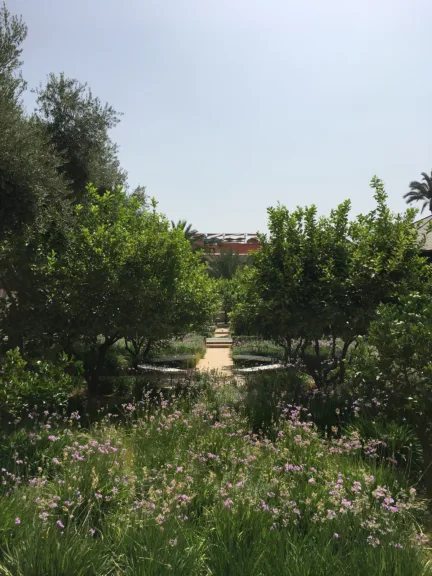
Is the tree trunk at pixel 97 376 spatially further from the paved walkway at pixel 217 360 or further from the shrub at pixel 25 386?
the paved walkway at pixel 217 360

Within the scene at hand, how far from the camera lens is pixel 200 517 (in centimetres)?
363

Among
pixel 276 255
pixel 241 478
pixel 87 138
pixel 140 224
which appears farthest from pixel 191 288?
pixel 241 478

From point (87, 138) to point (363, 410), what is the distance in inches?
375

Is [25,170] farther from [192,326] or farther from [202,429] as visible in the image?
[202,429]

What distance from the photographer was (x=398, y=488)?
169 inches

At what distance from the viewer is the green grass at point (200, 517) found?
9.37 feet

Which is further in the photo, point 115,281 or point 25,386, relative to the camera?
point 115,281

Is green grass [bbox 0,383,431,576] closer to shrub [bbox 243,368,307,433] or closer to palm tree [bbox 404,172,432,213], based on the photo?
shrub [bbox 243,368,307,433]

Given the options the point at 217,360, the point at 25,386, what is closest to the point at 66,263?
the point at 25,386

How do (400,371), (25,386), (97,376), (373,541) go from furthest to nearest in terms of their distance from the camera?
(97,376) < (400,371) < (25,386) < (373,541)

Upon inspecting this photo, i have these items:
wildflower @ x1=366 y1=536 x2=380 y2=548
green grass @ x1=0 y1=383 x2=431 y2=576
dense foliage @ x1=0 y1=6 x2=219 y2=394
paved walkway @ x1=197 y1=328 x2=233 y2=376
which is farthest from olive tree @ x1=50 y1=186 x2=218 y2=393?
paved walkway @ x1=197 y1=328 x2=233 y2=376

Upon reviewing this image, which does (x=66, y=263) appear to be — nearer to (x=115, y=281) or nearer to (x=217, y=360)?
(x=115, y=281)

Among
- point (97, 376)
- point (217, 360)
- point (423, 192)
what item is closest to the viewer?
point (97, 376)

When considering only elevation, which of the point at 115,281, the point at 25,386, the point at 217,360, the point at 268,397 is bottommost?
the point at 217,360
